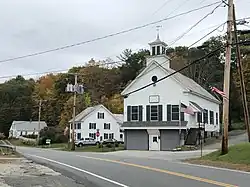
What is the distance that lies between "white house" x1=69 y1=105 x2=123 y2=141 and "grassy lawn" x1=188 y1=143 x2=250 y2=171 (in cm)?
5944

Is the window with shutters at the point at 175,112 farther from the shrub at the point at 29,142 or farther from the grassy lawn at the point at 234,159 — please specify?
the shrub at the point at 29,142

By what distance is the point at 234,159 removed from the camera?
25328mm

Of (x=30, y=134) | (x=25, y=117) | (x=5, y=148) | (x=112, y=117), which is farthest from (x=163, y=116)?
(x=25, y=117)

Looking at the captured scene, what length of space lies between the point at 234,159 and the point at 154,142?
28192 millimetres

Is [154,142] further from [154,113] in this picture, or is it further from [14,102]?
Result: [14,102]

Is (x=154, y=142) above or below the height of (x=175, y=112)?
below

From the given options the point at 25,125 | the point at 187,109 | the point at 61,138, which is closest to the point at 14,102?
the point at 25,125

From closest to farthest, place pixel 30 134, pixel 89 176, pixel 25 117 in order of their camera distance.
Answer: pixel 89 176 → pixel 30 134 → pixel 25 117

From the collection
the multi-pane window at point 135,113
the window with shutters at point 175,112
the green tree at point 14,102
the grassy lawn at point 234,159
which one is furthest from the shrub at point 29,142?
the grassy lawn at point 234,159

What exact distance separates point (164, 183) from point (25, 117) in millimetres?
109591

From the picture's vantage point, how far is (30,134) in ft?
371

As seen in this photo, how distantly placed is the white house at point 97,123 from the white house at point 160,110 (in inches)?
1245

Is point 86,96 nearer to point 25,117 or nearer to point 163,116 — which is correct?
point 25,117

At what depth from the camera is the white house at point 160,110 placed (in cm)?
5235
